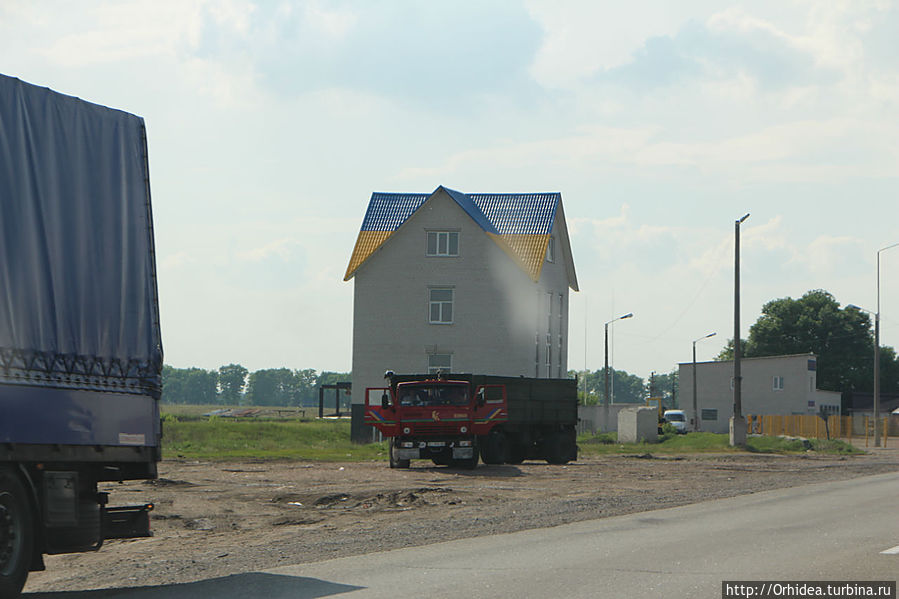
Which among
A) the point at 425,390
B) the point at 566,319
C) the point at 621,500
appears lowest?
the point at 621,500

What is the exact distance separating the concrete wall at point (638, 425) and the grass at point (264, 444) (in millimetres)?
13989

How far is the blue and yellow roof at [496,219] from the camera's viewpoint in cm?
5556

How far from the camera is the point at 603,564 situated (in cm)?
1098

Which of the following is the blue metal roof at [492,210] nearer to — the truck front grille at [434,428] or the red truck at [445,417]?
the red truck at [445,417]

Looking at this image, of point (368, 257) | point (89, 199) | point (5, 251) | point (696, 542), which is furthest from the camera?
point (368, 257)

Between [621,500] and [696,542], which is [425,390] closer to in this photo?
[621,500]

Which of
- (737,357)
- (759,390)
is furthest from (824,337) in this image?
(737,357)

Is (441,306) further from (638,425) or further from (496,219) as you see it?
(638,425)

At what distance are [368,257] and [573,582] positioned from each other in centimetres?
4634

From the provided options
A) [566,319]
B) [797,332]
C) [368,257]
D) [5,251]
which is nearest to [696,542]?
[5,251]

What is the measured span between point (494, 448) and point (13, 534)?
23.0 m

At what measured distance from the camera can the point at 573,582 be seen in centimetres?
975

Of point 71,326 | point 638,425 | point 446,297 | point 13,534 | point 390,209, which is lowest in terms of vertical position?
point 638,425

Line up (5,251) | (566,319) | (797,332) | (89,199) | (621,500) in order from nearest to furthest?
(5,251), (89,199), (621,500), (566,319), (797,332)
